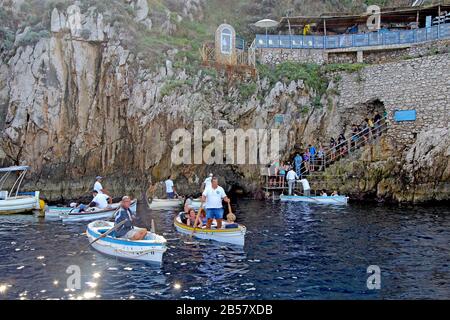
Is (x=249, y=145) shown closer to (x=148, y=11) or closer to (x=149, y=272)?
(x=148, y=11)

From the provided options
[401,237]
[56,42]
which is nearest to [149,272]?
[401,237]

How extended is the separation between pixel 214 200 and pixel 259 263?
3129mm

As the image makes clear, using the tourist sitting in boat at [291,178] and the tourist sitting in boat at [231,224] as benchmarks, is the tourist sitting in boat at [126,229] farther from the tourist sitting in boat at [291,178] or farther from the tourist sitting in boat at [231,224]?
the tourist sitting in boat at [291,178]

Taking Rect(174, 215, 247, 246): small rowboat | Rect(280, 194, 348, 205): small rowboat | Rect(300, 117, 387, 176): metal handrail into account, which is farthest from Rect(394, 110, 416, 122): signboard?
Rect(174, 215, 247, 246): small rowboat

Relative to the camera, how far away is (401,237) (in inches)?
614

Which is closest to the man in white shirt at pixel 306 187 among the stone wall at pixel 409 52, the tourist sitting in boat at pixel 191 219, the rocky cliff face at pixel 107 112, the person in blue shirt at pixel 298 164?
the person in blue shirt at pixel 298 164

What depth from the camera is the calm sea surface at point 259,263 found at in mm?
9891

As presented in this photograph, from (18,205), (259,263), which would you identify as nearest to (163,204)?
(18,205)

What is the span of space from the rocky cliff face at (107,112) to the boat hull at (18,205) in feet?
15.7

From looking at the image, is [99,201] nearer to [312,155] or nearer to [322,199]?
[322,199]

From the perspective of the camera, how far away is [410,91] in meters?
28.2

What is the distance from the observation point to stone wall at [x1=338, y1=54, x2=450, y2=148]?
1070 inches

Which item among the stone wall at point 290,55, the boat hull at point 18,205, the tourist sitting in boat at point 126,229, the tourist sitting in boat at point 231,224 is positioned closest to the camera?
the tourist sitting in boat at point 126,229

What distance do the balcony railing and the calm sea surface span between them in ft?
58.4
